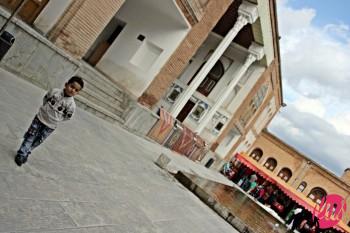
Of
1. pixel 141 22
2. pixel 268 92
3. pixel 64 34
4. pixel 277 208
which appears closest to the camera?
pixel 64 34

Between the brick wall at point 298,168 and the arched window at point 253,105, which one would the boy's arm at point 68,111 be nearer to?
the arched window at point 253,105

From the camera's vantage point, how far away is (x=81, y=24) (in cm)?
1020

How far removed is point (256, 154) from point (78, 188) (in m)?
41.6

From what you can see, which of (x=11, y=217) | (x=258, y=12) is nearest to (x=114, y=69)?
(x=258, y=12)

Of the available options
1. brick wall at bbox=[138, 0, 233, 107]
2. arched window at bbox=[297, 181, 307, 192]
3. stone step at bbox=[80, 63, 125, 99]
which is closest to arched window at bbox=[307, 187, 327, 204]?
arched window at bbox=[297, 181, 307, 192]

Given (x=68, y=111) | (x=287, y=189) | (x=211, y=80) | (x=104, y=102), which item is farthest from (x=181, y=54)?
(x=287, y=189)

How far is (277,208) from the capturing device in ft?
80.2

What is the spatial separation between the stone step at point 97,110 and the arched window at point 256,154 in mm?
33298

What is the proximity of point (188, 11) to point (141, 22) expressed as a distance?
3.12m

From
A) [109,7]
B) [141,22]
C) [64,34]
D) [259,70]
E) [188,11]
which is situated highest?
[259,70]

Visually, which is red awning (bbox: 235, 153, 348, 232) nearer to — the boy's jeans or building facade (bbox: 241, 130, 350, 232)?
building facade (bbox: 241, 130, 350, 232)

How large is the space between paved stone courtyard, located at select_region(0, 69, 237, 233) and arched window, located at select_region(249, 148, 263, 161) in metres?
36.3

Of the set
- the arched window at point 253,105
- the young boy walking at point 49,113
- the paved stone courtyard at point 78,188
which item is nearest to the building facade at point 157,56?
the arched window at point 253,105

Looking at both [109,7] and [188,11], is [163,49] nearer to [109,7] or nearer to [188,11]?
[188,11]
